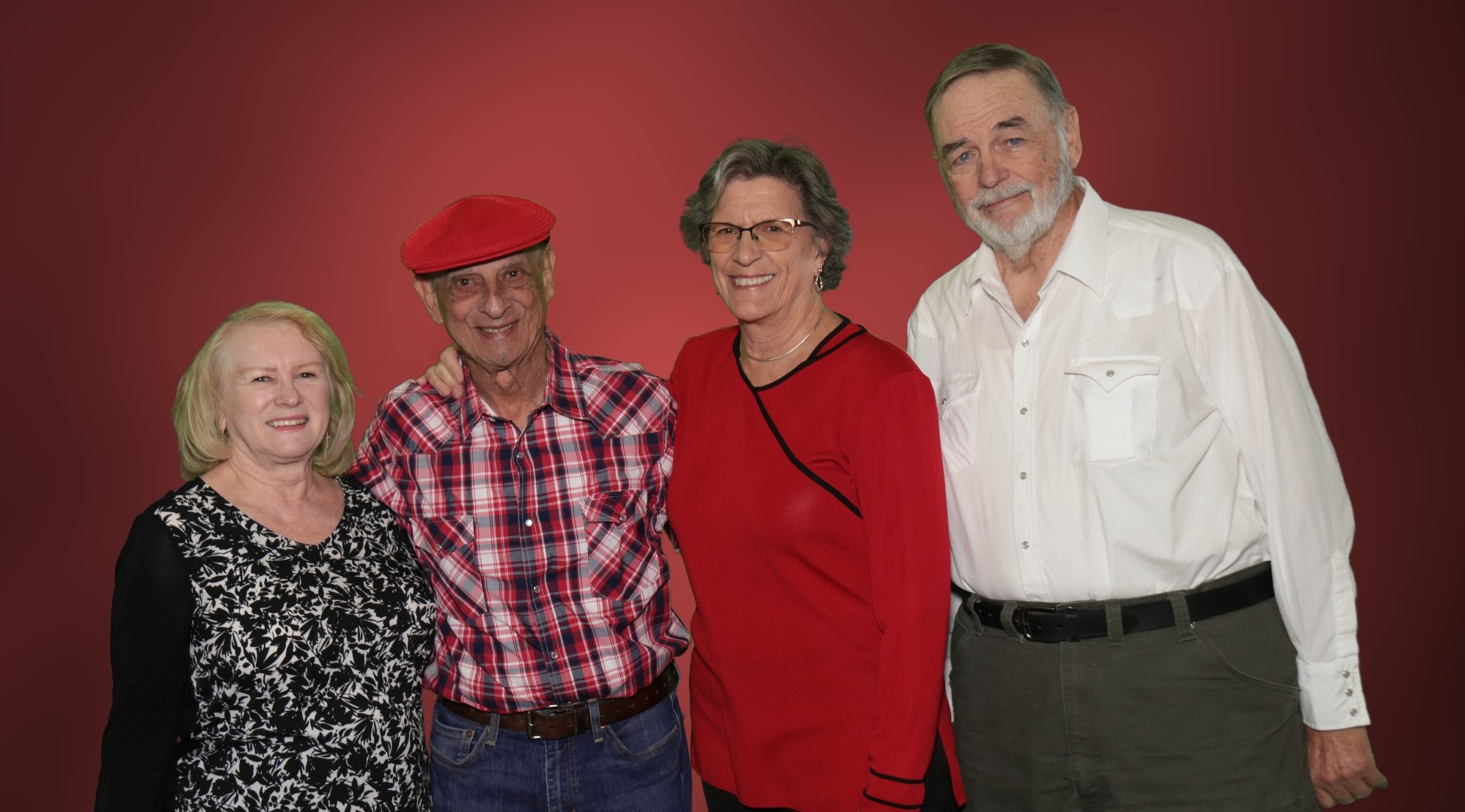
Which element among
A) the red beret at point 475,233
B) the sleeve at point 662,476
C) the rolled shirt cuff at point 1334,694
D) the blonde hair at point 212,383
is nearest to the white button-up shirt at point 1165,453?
the rolled shirt cuff at point 1334,694

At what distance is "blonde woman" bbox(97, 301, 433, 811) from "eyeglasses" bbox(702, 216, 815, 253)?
790 millimetres

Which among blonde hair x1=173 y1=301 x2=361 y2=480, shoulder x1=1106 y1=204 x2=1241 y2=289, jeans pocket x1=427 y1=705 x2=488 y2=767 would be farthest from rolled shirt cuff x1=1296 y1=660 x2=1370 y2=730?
blonde hair x1=173 y1=301 x2=361 y2=480

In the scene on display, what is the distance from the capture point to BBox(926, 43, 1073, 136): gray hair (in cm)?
203

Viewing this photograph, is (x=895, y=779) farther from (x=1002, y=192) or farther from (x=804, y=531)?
(x=1002, y=192)

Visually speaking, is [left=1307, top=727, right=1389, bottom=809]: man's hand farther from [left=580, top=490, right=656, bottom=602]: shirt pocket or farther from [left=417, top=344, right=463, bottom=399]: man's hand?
[left=417, top=344, right=463, bottom=399]: man's hand

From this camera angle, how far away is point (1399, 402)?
3176 millimetres

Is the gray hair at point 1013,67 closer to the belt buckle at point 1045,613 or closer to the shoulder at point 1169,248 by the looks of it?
the shoulder at point 1169,248

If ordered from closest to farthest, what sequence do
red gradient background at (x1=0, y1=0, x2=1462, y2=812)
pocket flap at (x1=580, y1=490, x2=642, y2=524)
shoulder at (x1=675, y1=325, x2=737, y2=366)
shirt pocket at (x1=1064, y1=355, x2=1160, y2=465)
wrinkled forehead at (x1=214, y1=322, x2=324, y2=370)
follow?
shirt pocket at (x1=1064, y1=355, x2=1160, y2=465) → wrinkled forehead at (x1=214, y1=322, x2=324, y2=370) → pocket flap at (x1=580, y1=490, x2=642, y2=524) → shoulder at (x1=675, y1=325, x2=737, y2=366) → red gradient background at (x1=0, y1=0, x2=1462, y2=812)

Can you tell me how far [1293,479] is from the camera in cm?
182

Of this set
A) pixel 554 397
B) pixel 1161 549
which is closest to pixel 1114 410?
pixel 1161 549

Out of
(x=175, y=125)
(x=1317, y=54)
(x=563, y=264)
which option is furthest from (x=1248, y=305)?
(x=175, y=125)

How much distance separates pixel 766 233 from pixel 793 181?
0.12 m

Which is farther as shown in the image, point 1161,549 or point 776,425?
point 776,425

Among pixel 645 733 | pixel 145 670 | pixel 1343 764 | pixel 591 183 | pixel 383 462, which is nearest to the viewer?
pixel 145 670
